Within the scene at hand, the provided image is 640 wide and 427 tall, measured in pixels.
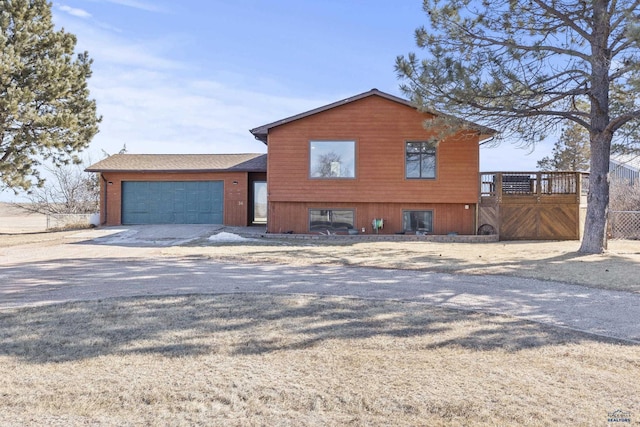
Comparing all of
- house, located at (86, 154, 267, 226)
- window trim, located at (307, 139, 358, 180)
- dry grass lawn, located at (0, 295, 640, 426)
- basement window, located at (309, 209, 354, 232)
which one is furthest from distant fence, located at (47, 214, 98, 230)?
dry grass lawn, located at (0, 295, 640, 426)

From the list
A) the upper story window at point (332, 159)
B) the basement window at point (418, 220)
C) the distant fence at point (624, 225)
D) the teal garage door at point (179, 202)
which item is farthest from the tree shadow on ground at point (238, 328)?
the distant fence at point (624, 225)

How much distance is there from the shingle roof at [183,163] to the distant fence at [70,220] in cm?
228

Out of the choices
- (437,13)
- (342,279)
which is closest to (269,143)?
(437,13)

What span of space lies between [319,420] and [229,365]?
106cm

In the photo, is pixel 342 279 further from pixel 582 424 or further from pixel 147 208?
pixel 147 208

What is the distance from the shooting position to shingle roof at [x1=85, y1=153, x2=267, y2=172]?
61.6 ft

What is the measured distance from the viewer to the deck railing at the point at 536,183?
1530 centimetres

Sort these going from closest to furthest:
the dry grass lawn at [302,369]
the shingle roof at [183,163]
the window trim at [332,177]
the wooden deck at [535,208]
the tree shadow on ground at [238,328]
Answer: the dry grass lawn at [302,369], the tree shadow on ground at [238,328], the wooden deck at [535,208], the window trim at [332,177], the shingle roof at [183,163]

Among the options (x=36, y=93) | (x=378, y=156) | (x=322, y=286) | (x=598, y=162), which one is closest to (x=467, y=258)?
(x=598, y=162)

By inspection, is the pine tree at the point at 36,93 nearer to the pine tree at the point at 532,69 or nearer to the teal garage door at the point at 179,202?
the teal garage door at the point at 179,202

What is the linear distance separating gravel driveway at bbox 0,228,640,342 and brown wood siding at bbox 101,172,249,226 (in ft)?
31.4

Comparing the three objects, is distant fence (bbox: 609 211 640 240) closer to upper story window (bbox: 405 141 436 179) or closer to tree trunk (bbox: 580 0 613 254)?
tree trunk (bbox: 580 0 613 254)

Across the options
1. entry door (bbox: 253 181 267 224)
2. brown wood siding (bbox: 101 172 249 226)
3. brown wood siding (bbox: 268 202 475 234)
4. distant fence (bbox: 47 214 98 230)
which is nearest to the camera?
brown wood siding (bbox: 268 202 475 234)

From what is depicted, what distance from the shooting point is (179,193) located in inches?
758
